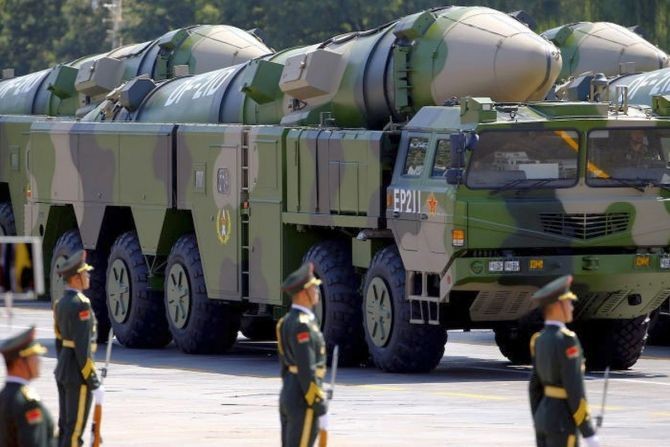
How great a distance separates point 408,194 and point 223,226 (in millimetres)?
3776

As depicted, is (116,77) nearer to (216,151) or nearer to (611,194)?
(216,151)

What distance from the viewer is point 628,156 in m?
21.5

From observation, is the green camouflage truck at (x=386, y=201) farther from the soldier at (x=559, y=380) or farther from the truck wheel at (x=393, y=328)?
the soldier at (x=559, y=380)

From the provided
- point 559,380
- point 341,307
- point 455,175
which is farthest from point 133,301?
point 559,380

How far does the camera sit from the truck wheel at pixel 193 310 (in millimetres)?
25125

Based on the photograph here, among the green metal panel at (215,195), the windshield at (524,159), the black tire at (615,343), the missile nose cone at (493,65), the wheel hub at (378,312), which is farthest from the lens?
the green metal panel at (215,195)

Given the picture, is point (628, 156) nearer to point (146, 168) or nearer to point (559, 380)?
point (146, 168)

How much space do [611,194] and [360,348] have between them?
10.0 feet

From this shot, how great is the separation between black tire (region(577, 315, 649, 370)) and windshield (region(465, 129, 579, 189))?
183cm

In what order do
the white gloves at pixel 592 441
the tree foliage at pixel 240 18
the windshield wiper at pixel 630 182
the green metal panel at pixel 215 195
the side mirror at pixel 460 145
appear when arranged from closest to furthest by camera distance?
the white gloves at pixel 592 441
the side mirror at pixel 460 145
the windshield wiper at pixel 630 182
the green metal panel at pixel 215 195
the tree foliage at pixel 240 18

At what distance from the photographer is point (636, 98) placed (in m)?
28.2

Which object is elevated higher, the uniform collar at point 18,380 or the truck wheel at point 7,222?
the uniform collar at point 18,380

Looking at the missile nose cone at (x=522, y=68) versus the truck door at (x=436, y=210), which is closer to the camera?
the truck door at (x=436, y=210)

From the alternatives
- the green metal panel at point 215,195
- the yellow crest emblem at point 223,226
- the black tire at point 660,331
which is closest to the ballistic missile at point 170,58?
the green metal panel at point 215,195
